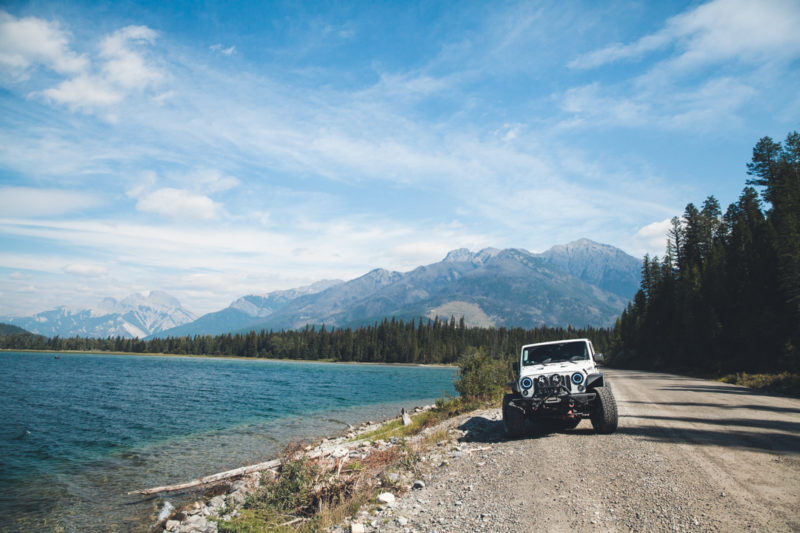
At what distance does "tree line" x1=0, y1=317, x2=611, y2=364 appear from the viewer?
164 metres

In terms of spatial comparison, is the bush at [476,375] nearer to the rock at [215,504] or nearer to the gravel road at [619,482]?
the gravel road at [619,482]

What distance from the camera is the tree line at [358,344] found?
164 meters

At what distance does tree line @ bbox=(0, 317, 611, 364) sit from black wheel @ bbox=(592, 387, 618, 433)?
5816 inches

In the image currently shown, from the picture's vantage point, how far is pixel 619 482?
8.41 m

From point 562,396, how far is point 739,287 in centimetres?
4613

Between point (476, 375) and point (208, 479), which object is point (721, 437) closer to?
point (476, 375)

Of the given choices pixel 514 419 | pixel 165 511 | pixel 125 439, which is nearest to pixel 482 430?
pixel 514 419

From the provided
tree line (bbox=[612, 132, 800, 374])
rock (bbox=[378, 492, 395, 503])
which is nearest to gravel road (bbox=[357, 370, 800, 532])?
rock (bbox=[378, 492, 395, 503])

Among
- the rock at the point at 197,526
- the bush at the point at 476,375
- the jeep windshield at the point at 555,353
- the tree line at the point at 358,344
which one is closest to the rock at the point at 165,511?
the rock at the point at 197,526

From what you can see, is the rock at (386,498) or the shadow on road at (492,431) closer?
the rock at (386,498)

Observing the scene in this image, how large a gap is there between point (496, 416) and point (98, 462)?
20013mm

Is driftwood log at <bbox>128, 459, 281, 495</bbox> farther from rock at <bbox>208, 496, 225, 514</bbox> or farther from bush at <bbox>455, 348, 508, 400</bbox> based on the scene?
bush at <bbox>455, 348, 508, 400</bbox>

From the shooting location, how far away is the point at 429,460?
41.2 feet

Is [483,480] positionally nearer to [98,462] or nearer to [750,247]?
[98,462]
